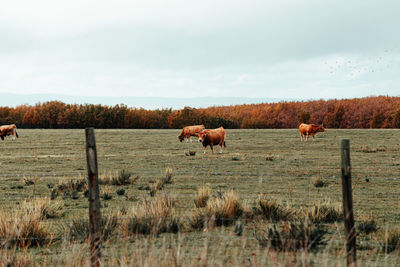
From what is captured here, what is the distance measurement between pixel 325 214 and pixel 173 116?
87.5m

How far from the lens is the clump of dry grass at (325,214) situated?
8.64 meters

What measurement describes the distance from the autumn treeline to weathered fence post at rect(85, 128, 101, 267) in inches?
3508

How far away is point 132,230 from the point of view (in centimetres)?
740

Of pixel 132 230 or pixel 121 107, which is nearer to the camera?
pixel 132 230

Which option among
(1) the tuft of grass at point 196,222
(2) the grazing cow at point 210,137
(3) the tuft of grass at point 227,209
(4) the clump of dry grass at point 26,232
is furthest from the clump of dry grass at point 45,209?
(2) the grazing cow at point 210,137

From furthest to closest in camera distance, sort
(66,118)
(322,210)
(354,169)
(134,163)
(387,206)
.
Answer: (66,118)
(134,163)
(354,169)
(387,206)
(322,210)

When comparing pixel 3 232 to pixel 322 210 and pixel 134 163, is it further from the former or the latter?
pixel 134 163

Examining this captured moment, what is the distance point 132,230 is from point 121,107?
93.3 metres

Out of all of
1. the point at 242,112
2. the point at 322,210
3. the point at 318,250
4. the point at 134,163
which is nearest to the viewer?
the point at 318,250

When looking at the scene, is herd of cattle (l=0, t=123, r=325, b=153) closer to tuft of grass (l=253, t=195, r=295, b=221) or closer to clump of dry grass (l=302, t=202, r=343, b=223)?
tuft of grass (l=253, t=195, r=295, b=221)

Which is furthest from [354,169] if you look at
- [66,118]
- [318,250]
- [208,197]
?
[66,118]

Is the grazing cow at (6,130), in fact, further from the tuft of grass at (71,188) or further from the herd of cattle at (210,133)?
the tuft of grass at (71,188)

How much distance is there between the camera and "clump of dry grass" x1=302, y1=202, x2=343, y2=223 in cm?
864

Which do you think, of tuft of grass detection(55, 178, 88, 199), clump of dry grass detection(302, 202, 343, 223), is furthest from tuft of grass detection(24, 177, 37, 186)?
clump of dry grass detection(302, 202, 343, 223)
